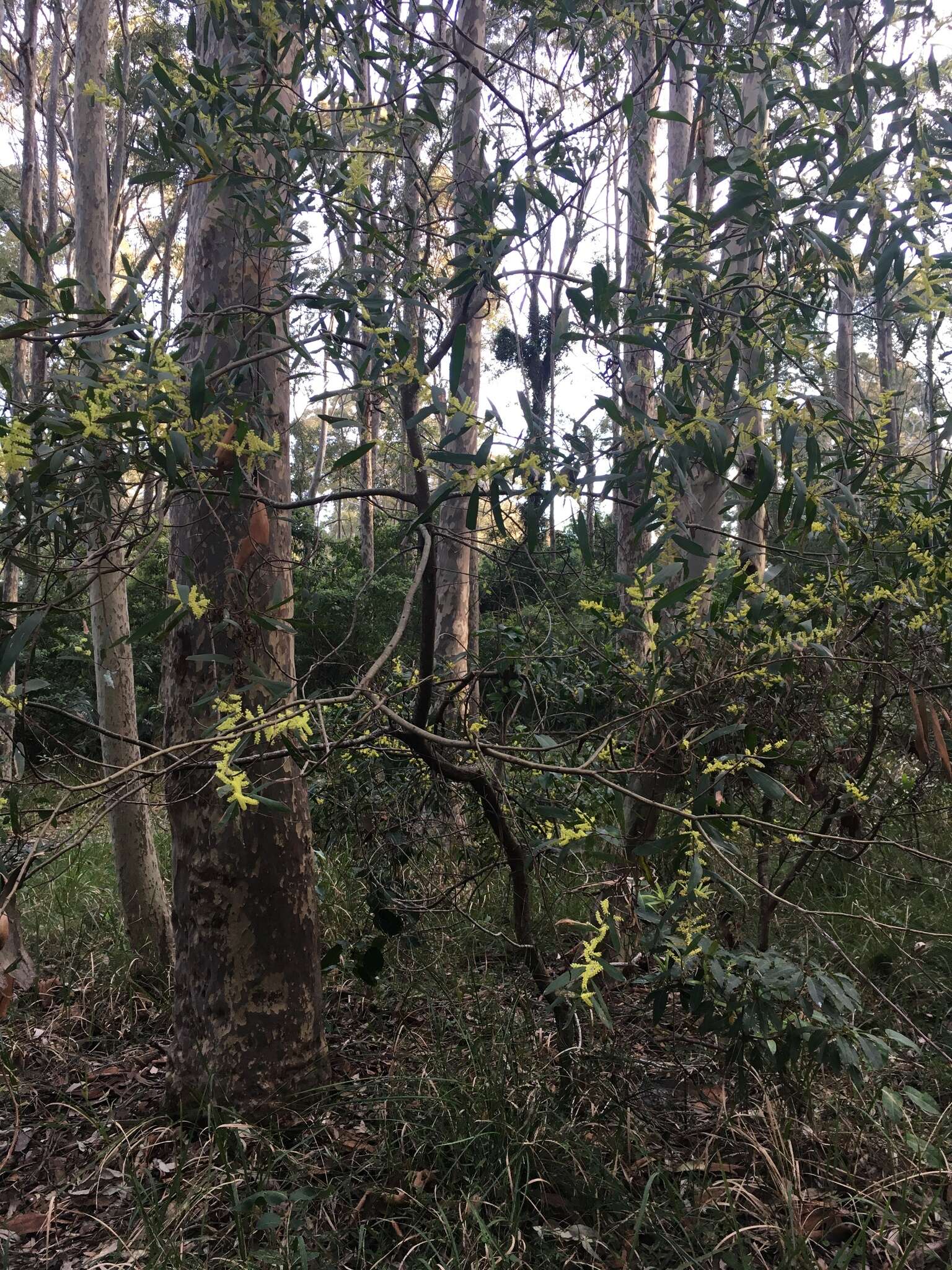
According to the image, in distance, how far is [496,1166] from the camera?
225 centimetres

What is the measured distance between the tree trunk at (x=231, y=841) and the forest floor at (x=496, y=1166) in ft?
0.60

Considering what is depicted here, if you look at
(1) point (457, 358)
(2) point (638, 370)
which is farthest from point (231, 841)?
(2) point (638, 370)

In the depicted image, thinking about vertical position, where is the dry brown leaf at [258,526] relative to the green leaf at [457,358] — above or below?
below

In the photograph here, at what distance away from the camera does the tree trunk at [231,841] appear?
2453mm

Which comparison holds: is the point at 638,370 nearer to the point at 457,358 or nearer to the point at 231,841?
the point at 457,358

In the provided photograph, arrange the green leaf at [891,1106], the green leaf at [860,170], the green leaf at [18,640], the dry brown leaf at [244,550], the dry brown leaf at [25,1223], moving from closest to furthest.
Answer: the green leaf at [18,640] < the green leaf at [860,170] < the green leaf at [891,1106] < the dry brown leaf at [244,550] < the dry brown leaf at [25,1223]

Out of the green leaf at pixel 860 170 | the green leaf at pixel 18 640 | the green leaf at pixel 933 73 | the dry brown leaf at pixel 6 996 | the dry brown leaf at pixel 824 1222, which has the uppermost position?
the green leaf at pixel 933 73

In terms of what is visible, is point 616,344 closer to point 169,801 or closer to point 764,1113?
point 169,801

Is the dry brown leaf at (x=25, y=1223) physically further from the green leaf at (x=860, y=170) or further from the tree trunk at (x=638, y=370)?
the green leaf at (x=860, y=170)

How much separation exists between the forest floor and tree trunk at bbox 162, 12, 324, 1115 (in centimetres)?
18

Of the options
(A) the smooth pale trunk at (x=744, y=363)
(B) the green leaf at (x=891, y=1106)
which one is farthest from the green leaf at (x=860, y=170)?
(B) the green leaf at (x=891, y=1106)

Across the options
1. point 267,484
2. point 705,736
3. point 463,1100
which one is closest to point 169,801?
point 267,484

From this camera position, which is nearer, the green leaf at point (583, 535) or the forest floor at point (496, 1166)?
the green leaf at point (583, 535)

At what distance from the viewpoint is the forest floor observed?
207 centimetres
